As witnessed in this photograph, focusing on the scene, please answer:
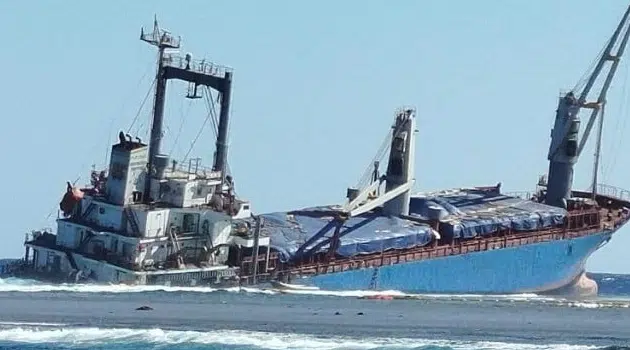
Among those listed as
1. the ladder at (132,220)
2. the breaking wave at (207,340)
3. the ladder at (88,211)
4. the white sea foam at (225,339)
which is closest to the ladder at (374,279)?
the ladder at (132,220)

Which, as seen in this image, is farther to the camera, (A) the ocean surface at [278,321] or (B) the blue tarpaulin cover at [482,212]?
(B) the blue tarpaulin cover at [482,212]

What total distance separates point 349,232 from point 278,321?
62.4ft

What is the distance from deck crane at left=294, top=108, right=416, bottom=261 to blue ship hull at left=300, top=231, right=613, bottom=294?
7.96 feet

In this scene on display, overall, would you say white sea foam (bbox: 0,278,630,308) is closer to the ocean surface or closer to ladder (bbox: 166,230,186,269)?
the ocean surface

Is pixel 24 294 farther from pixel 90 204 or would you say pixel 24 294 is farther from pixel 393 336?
pixel 393 336

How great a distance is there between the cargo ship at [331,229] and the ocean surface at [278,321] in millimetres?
1767

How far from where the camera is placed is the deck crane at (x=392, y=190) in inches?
3333

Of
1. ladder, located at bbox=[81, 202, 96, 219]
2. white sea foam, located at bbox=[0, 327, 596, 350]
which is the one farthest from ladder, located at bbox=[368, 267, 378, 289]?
white sea foam, located at bbox=[0, 327, 596, 350]

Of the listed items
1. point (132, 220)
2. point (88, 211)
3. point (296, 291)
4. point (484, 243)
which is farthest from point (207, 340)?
point (484, 243)

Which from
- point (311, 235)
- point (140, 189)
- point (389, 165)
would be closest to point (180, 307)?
point (140, 189)

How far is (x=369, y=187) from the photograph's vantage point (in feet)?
287

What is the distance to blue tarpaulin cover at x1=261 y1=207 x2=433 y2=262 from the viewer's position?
8362 centimetres

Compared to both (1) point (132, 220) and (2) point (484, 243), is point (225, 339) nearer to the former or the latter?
(1) point (132, 220)

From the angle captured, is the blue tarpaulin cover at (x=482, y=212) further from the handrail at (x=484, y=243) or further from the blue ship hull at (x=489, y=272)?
the blue ship hull at (x=489, y=272)
